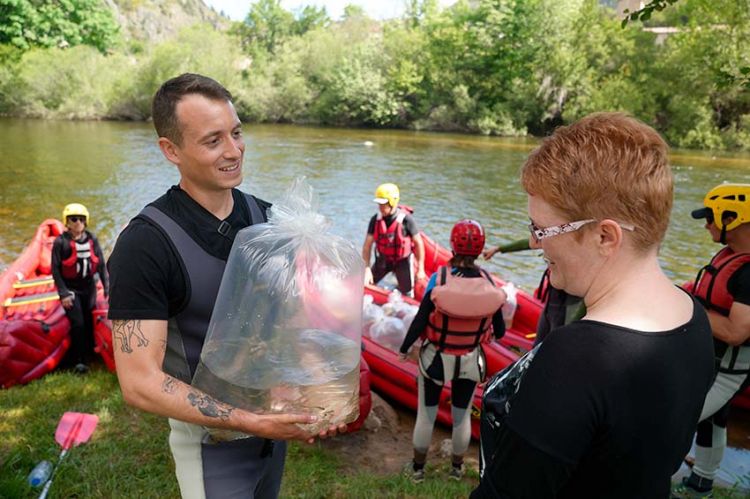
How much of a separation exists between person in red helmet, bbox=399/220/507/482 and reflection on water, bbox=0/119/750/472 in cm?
624

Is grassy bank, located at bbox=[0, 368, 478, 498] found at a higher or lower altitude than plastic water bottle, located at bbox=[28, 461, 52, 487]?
lower

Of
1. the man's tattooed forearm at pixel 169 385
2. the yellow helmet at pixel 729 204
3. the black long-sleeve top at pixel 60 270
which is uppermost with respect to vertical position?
the yellow helmet at pixel 729 204

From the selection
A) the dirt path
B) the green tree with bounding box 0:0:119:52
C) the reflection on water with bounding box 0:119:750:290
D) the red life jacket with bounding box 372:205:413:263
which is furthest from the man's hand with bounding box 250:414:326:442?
the green tree with bounding box 0:0:119:52

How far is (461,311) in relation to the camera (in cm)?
345

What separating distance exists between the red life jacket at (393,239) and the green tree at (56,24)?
45.8 metres

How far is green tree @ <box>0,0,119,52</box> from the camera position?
134ft

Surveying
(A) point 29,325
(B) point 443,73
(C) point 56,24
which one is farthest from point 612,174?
(C) point 56,24

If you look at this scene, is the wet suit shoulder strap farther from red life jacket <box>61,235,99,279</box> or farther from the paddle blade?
red life jacket <box>61,235,99,279</box>

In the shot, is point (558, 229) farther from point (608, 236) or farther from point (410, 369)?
point (410, 369)

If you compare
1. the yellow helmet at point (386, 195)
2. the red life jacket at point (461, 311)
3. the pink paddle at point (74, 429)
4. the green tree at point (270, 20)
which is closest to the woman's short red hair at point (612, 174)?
the red life jacket at point (461, 311)

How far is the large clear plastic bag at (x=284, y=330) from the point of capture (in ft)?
5.94

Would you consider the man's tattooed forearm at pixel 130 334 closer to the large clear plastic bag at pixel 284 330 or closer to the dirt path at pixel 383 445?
the large clear plastic bag at pixel 284 330

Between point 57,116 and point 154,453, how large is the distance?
39.2m

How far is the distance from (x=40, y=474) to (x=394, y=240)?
4.59 metres
